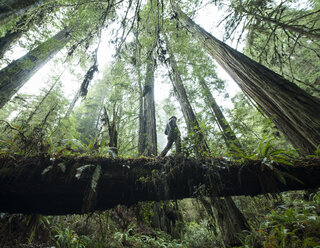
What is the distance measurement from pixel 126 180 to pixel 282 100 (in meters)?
2.97

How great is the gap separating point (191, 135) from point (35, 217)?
11.4ft

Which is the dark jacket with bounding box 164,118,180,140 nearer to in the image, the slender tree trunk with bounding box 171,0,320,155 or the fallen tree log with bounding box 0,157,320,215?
the fallen tree log with bounding box 0,157,320,215

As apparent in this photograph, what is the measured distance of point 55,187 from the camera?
2324 millimetres

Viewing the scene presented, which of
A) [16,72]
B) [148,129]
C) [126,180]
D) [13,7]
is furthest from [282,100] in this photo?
[16,72]

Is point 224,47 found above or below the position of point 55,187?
above

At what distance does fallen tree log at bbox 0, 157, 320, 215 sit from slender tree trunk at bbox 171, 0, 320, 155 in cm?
48

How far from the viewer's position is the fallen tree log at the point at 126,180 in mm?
2275

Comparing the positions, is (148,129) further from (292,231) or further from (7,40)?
(7,40)

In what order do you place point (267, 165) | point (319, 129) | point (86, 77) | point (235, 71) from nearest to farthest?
point (319, 129)
point (86, 77)
point (267, 165)
point (235, 71)

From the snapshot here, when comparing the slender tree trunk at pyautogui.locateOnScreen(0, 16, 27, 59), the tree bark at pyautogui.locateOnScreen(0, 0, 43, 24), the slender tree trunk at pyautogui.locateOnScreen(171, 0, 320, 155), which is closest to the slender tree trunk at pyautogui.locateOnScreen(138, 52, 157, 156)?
the slender tree trunk at pyautogui.locateOnScreen(171, 0, 320, 155)

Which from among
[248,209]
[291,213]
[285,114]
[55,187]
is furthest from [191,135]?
[248,209]

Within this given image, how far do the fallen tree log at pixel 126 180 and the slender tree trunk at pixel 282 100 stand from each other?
479mm

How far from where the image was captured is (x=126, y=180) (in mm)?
2443

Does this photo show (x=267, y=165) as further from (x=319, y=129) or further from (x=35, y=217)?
(x=35, y=217)
